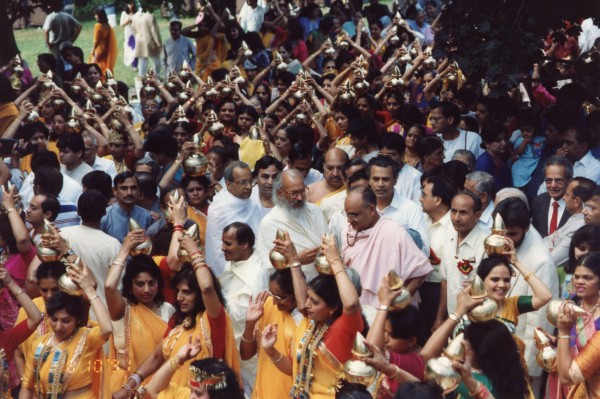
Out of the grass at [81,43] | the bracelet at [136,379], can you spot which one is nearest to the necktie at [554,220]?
the bracelet at [136,379]

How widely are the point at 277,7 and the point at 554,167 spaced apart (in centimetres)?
1070

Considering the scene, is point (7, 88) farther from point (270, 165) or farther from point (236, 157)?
point (270, 165)

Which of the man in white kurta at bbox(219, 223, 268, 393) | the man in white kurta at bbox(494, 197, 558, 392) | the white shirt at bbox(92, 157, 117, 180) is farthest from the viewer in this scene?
the white shirt at bbox(92, 157, 117, 180)

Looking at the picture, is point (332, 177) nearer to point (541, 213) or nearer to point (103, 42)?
point (541, 213)

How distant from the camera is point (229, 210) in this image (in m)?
7.99

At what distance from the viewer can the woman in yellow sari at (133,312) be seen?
6273mm

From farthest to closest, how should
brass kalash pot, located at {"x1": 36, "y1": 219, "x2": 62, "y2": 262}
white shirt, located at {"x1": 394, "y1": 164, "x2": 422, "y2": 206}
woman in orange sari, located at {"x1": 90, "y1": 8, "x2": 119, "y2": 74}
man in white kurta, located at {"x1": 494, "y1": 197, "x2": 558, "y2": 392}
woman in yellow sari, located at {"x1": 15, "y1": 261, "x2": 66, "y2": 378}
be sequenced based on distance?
woman in orange sari, located at {"x1": 90, "y1": 8, "x2": 119, "y2": 74}, white shirt, located at {"x1": 394, "y1": 164, "x2": 422, "y2": 206}, man in white kurta, located at {"x1": 494, "y1": 197, "x2": 558, "y2": 392}, brass kalash pot, located at {"x1": 36, "y1": 219, "x2": 62, "y2": 262}, woman in yellow sari, located at {"x1": 15, "y1": 261, "x2": 66, "y2": 378}

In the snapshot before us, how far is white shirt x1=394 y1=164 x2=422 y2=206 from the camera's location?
859 centimetres

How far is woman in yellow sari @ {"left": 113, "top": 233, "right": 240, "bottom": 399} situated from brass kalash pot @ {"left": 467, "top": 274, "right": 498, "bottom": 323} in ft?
4.51

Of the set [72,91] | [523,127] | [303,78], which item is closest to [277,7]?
[72,91]

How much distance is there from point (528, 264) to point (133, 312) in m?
2.32

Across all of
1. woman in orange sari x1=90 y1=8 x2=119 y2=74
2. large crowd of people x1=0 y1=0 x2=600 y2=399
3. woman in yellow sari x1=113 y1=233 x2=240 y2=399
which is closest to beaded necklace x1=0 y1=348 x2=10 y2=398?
large crowd of people x1=0 y1=0 x2=600 y2=399

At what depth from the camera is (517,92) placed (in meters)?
11.5

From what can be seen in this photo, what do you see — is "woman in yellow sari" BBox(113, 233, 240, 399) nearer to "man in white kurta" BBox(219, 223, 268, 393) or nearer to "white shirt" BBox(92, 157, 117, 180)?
"man in white kurta" BBox(219, 223, 268, 393)
